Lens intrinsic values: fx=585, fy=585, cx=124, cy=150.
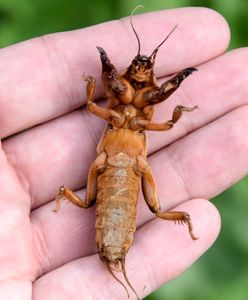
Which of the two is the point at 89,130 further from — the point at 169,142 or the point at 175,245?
the point at 175,245

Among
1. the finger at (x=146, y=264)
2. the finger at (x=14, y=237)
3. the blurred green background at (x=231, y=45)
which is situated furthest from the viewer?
the blurred green background at (x=231, y=45)

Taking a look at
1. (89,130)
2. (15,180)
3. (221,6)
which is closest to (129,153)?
(89,130)

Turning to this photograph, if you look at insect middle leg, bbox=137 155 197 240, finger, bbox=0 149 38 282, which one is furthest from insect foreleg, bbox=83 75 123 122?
finger, bbox=0 149 38 282

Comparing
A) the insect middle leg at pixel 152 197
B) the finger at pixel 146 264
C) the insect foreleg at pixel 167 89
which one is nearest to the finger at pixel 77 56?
the insect foreleg at pixel 167 89

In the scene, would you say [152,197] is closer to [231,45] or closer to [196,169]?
[196,169]

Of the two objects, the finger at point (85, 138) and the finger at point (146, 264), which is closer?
the finger at point (146, 264)

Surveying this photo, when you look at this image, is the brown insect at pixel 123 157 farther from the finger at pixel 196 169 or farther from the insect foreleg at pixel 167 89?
the finger at pixel 196 169
